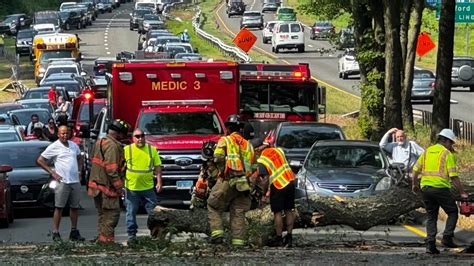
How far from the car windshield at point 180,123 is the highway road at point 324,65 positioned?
16.0 metres

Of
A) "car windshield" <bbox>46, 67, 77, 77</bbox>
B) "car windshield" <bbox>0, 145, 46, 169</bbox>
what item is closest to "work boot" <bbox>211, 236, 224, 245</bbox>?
"car windshield" <bbox>0, 145, 46, 169</bbox>

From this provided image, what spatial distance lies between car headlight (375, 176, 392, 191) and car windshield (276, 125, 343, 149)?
202 inches

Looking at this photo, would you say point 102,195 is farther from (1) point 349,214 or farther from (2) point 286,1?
(2) point 286,1

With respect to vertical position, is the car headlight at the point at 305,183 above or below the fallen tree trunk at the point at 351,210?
below

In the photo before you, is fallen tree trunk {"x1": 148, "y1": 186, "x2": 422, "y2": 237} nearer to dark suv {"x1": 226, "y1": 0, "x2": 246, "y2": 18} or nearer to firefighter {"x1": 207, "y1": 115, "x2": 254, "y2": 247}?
firefighter {"x1": 207, "y1": 115, "x2": 254, "y2": 247}

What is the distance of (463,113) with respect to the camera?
149 feet

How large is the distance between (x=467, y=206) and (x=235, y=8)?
85112 millimetres

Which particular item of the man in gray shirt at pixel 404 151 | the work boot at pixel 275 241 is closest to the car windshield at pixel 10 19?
the man in gray shirt at pixel 404 151

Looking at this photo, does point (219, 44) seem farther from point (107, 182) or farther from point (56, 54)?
point (107, 182)

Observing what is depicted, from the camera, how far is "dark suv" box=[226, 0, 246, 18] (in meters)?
100

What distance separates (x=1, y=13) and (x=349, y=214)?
85673 millimetres

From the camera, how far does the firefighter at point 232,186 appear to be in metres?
15.6

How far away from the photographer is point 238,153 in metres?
15.6

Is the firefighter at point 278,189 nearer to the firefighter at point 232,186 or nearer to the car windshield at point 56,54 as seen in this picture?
the firefighter at point 232,186
